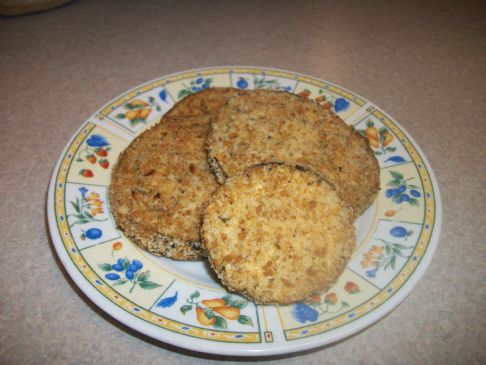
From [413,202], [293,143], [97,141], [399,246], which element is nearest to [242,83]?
[293,143]

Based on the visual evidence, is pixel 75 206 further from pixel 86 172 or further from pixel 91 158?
pixel 91 158

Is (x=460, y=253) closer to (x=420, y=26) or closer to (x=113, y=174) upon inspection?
(x=113, y=174)

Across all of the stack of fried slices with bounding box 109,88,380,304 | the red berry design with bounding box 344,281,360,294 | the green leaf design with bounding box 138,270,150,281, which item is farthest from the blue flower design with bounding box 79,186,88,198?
the red berry design with bounding box 344,281,360,294

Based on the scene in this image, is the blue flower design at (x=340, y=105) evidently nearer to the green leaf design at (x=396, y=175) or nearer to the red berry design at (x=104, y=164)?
the green leaf design at (x=396, y=175)

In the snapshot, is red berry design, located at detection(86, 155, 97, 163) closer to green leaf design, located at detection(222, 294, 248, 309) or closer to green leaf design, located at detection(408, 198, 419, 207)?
green leaf design, located at detection(222, 294, 248, 309)

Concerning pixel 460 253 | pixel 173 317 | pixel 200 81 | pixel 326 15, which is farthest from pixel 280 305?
pixel 326 15
